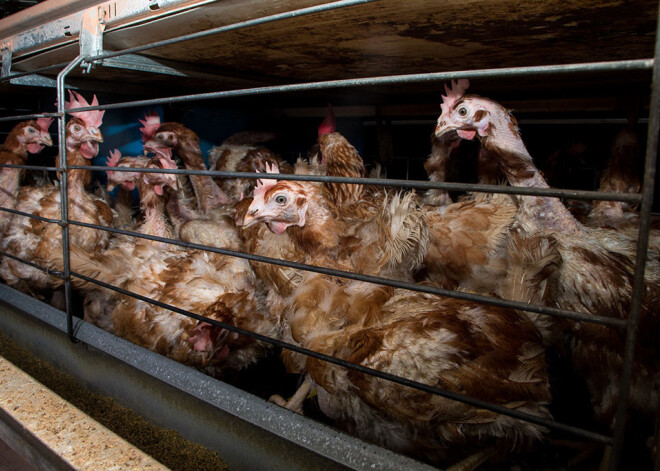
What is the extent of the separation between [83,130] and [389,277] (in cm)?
241

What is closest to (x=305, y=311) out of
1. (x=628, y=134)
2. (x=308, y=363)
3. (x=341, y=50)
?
(x=308, y=363)

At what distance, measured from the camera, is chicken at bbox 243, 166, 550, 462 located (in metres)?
1.34

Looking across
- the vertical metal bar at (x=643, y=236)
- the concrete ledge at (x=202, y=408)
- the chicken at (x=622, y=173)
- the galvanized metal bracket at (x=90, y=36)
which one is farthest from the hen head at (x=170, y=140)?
the vertical metal bar at (x=643, y=236)

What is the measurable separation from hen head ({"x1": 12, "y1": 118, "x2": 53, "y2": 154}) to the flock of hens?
262 millimetres

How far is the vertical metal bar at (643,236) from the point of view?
0.73m

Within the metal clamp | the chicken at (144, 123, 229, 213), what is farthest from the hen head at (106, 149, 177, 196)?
the metal clamp

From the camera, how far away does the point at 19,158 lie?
3381mm

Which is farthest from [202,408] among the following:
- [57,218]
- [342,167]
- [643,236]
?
[57,218]

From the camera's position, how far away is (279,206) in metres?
1.92

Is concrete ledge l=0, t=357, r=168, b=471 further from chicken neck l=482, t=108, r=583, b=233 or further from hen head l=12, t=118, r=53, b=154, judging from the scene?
hen head l=12, t=118, r=53, b=154

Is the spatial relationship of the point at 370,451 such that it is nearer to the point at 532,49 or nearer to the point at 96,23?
the point at 532,49

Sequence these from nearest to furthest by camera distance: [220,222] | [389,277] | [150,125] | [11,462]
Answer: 1. [11,462]
2. [389,277]
3. [220,222]
4. [150,125]

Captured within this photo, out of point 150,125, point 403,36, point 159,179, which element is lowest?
point 159,179

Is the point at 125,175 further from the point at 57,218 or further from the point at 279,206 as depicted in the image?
the point at 279,206
